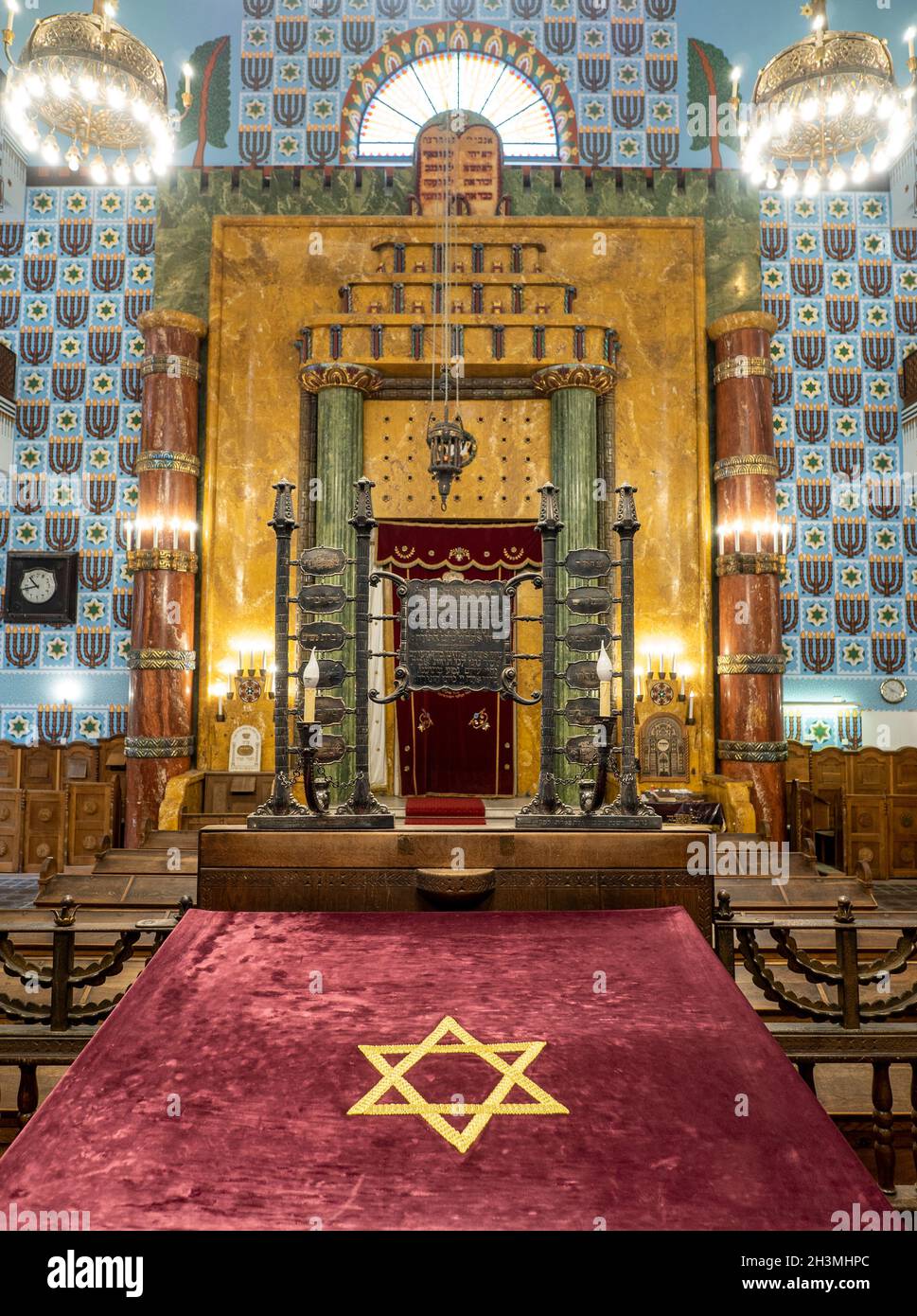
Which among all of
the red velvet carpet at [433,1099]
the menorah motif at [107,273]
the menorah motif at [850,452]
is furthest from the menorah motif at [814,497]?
the menorah motif at [107,273]

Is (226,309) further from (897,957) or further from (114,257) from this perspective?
(897,957)

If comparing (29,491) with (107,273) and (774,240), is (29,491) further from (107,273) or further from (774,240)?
(774,240)

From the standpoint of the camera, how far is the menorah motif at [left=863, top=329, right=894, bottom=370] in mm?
11000

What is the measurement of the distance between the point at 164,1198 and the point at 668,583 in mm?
9071

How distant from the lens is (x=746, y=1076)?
2.15m

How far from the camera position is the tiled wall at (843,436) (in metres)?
10.8

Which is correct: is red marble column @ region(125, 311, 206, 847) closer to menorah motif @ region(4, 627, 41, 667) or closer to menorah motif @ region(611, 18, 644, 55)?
menorah motif @ region(4, 627, 41, 667)

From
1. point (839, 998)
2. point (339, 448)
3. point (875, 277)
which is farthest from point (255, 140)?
point (839, 998)

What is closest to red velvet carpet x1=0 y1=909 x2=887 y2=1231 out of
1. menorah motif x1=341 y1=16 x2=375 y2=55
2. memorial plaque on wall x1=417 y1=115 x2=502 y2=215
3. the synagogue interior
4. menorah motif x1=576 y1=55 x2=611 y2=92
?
the synagogue interior

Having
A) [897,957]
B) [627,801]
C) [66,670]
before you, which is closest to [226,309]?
[66,670]

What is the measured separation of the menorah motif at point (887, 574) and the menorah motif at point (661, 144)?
615 centimetres

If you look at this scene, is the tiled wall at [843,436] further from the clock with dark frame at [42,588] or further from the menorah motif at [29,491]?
the menorah motif at [29,491]

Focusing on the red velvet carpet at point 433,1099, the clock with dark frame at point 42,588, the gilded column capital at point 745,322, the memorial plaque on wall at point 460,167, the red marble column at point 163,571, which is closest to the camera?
the red velvet carpet at point 433,1099

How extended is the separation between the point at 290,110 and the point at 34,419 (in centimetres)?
556
